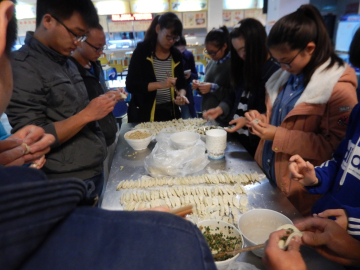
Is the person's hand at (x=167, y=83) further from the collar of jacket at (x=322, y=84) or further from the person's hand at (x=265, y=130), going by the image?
the collar of jacket at (x=322, y=84)

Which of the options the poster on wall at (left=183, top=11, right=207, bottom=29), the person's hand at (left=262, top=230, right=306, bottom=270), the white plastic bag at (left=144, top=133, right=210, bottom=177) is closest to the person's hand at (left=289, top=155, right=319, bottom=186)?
the person's hand at (left=262, top=230, right=306, bottom=270)

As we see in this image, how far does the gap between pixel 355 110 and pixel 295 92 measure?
43 centimetres

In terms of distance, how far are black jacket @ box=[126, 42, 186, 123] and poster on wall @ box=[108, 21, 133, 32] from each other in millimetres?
6188

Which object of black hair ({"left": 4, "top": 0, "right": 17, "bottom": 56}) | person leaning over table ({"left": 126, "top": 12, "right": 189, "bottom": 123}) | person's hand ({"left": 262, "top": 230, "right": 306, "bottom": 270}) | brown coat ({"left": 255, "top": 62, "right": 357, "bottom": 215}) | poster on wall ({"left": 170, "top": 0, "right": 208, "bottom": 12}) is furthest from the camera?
poster on wall ({"left": 170, "top": 0, "right": 208, "bottom": 12})

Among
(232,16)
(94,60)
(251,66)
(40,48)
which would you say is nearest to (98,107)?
(40,48)

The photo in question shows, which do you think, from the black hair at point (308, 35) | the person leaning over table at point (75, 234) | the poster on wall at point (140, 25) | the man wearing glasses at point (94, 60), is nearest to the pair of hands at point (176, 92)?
the man wearing glasses at point (94, 60)

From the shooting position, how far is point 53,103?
54.6 inches

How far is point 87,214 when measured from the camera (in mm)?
390

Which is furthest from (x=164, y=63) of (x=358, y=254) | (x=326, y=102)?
(x=358, y=254)

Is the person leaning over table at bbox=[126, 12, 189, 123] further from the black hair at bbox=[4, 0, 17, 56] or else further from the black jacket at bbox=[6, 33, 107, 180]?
the black hair at bbox=[4, 0, 17, 56]

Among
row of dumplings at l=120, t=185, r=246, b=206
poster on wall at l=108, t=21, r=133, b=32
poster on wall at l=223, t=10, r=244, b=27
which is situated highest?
poster on wall at l=223, t=10, r=244, b=27

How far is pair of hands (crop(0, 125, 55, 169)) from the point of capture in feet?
3.17

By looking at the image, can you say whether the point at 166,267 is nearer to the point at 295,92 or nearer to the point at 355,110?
the point at 355,110

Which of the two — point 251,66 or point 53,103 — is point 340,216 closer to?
point 251,66
